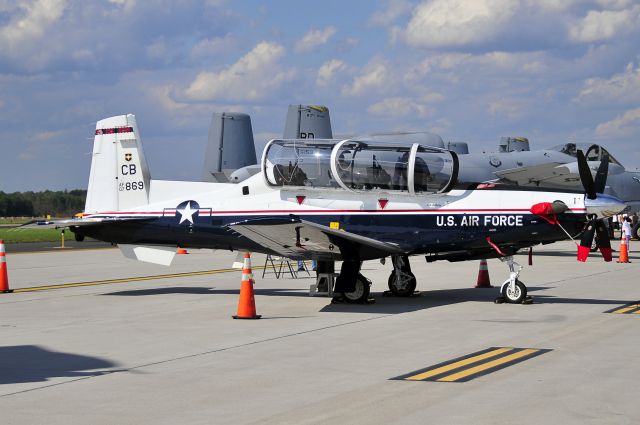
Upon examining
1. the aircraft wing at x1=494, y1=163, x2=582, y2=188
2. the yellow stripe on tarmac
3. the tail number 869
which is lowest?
the yellow stripe on tarmac

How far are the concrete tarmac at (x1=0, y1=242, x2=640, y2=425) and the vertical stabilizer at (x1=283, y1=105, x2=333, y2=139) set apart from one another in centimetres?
2861

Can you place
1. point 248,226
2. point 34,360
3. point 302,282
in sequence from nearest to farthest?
point 34,360 < point 248,226 < point 302,282

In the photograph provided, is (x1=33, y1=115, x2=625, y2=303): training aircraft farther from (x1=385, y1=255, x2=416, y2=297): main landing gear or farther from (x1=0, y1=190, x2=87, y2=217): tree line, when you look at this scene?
(x1=0, y1=190, x2=87, y2=217): tree line

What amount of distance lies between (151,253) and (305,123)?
101 ft

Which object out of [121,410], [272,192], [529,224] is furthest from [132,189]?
[121,410]

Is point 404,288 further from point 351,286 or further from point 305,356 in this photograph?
point 305,356

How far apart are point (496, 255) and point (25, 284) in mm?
10286

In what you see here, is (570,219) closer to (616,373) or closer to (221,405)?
(616,373)

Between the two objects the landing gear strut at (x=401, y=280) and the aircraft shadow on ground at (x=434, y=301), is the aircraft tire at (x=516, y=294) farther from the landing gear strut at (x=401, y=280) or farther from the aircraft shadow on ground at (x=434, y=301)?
the landing gear strut at (x=401, y=280)

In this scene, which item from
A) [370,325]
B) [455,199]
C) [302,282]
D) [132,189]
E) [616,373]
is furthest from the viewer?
[302,282]

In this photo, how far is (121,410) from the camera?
697 centimetres

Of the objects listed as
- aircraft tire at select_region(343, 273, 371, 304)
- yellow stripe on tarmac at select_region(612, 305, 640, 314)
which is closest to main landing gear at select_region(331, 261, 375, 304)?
aircraft tire at select_region(343, 273, 371, 304)

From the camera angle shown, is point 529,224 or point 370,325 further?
point 529,224

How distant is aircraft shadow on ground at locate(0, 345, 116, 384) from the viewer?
843 centimetres
